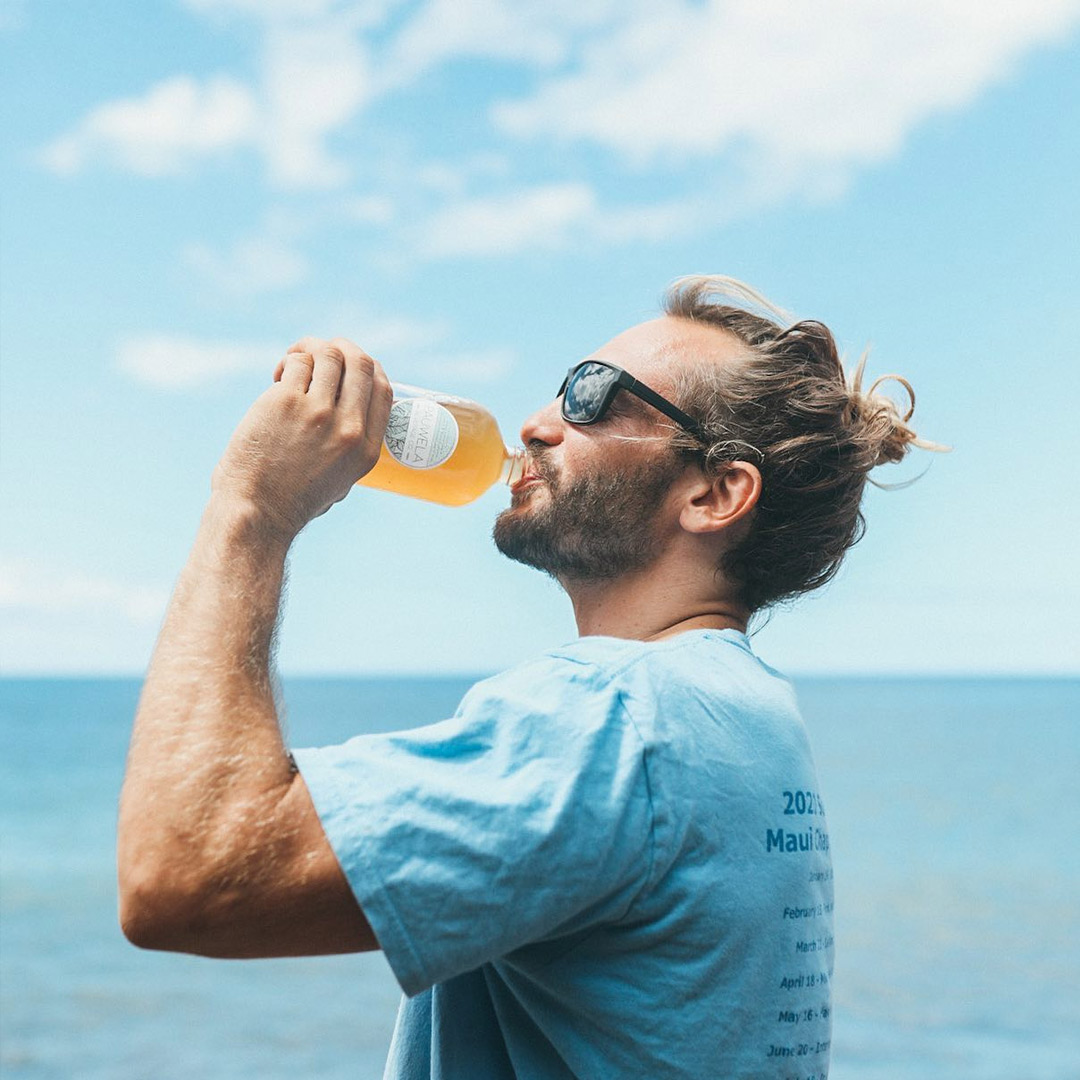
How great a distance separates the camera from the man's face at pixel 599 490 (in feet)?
7.98

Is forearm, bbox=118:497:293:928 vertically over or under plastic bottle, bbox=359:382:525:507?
under

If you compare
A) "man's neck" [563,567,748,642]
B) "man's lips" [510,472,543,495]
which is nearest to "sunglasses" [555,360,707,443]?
"man's lips" [510,472,543,495]

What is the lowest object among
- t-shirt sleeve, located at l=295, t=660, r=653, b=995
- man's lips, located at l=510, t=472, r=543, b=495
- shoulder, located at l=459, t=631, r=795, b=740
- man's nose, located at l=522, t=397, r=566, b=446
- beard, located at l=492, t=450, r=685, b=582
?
t-shirt sleeve, located at l=295, t=660, r=653, b=995

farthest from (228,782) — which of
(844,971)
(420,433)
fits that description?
(844,971)

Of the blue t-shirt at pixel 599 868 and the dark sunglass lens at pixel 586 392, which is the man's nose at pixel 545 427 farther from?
the blue t-shirt at pixel 599 868

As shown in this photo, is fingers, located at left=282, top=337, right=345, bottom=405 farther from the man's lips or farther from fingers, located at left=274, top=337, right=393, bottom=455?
the man's lips

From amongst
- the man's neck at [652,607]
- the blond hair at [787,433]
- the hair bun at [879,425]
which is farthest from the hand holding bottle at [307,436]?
the hair bun at [879,425]

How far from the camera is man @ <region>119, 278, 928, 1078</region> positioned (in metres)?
1.53

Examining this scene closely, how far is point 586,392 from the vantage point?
8.36ft

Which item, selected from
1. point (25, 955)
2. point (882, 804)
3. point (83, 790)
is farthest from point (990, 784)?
point (25, 955)

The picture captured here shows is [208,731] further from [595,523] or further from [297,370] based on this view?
[595,523]

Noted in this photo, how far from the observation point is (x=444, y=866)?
1533 millimetres

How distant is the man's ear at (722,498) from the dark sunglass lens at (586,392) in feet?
0.84

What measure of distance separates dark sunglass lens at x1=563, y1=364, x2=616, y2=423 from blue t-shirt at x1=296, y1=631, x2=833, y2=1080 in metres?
0.70
